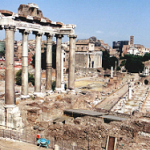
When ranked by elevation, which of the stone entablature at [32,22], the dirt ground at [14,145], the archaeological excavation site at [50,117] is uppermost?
the stone entablature at [32,22]

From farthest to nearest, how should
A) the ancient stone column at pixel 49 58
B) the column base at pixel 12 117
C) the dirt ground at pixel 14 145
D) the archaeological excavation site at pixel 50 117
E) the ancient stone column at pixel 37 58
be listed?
the ancient stone column at pixel 49 58
the ancient stone column at pixel 37 58
the column base at pixel 12 117
the archaeological excavation site at pixel 50 117
the dirt ground at pixel 14 145

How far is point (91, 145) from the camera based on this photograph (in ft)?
31.7

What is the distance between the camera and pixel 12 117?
1140cm

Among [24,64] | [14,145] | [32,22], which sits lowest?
[14,145]

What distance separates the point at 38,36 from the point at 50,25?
5.23 feet

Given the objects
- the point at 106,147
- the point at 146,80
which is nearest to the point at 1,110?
the point at 106,147

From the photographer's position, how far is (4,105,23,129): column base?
11.3 metres

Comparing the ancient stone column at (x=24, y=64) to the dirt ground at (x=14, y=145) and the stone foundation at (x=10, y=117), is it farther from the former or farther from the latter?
the dirt ground at (x=14, y=145)

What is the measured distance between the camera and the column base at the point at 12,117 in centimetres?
1131

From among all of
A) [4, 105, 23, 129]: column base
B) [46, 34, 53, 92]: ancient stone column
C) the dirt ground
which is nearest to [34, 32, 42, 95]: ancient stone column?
[46, 34, 53, 92]: ancient stone column

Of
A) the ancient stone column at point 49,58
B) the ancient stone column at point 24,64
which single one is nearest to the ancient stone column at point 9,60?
the ancient stone column at point 24,64

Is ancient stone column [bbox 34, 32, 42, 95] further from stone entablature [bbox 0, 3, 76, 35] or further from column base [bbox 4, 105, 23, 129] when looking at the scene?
column base [bbox 4, 105, 23, 129]

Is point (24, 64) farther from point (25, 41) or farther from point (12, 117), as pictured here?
point (12, 117)

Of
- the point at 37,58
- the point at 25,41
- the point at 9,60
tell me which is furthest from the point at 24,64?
the point at 9,60
